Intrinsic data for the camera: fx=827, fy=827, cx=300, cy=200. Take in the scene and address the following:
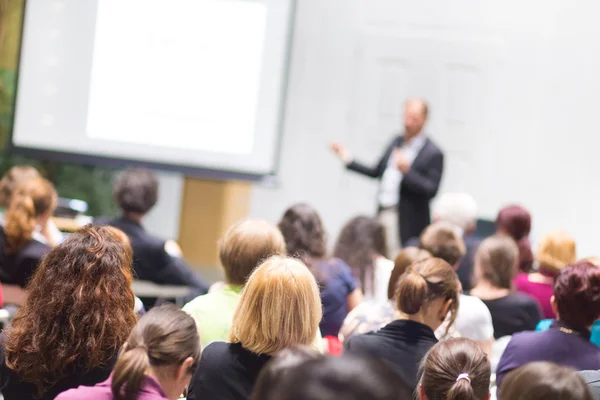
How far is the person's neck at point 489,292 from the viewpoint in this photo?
3416mm

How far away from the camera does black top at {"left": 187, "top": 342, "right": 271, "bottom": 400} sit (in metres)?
2.10

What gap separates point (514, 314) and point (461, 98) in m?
3.36

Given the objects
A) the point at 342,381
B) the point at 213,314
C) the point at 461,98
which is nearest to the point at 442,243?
the point at 213,314

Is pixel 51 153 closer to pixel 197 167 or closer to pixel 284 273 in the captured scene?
pixel 197 167

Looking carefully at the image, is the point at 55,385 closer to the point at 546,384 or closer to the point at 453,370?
the point at 453,370

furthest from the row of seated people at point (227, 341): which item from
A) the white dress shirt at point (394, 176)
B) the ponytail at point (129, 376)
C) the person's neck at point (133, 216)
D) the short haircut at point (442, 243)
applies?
the white dress shirt at point (394, 176)

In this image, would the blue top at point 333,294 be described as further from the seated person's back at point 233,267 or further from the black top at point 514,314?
the black top at point 514,314

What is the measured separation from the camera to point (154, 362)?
1720 mm

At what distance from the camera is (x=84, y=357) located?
2061 mm

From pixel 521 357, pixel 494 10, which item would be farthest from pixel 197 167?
pixel 521 357

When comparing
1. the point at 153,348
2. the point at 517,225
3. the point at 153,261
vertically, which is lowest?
the point at 153,261

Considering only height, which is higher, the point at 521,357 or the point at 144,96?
the point at 144,96

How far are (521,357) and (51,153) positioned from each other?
3.98 meters

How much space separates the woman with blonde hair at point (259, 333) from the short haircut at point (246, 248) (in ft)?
2.20
